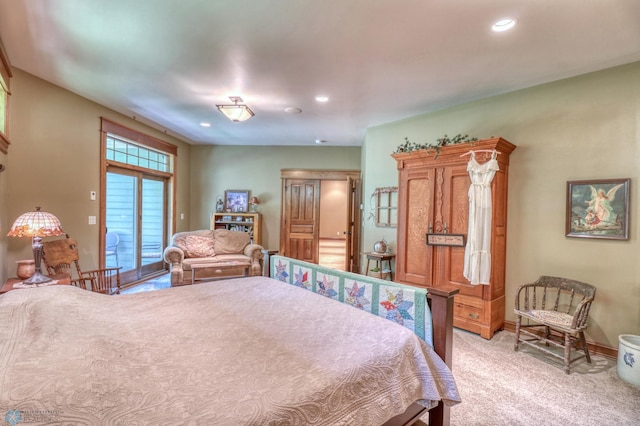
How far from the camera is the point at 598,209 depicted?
2891 mm

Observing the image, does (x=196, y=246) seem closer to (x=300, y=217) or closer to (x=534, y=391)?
(x=300, y=217)

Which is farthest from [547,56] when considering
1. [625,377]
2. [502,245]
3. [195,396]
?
[195,396]

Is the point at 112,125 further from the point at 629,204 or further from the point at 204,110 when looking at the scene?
the point at 629,204

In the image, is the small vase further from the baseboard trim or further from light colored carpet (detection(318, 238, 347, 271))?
the baseboard trim

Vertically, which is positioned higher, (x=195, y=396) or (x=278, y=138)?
(x=278, y=138)

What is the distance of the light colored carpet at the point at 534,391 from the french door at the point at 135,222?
4.85 m

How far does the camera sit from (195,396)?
0.96m

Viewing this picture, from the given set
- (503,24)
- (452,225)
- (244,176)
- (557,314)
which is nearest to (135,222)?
(244,176)

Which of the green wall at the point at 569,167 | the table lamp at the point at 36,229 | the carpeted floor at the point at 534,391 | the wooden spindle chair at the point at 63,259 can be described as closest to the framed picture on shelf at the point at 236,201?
the wooden spindle chair at the point at 63,259

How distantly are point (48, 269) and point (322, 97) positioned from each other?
12.0ft

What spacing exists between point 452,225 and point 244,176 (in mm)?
4621

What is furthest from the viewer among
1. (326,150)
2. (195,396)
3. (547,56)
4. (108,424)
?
(326,150)

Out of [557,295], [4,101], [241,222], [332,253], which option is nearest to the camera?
[4,101]

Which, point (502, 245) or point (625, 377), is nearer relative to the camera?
point (625, 377)
